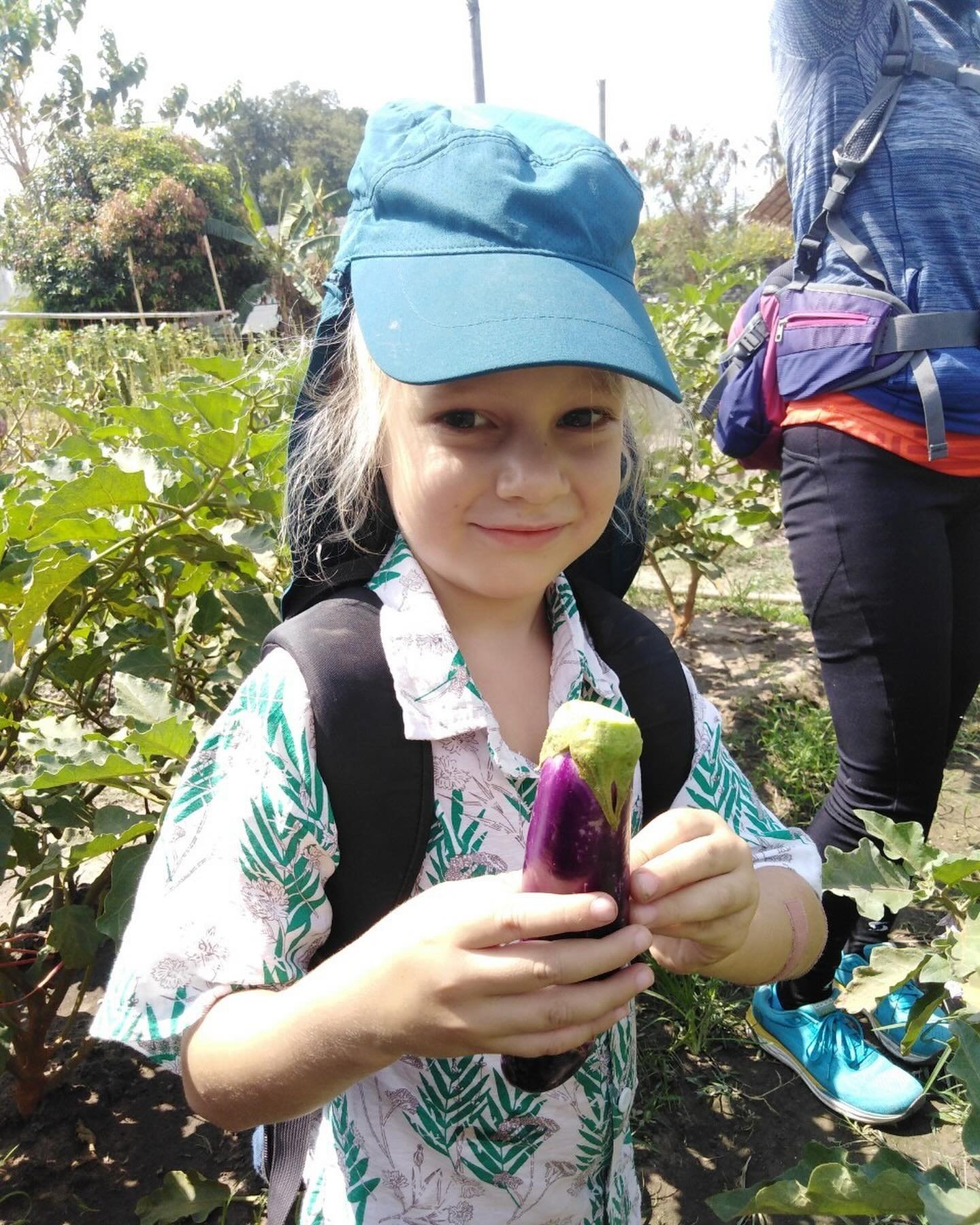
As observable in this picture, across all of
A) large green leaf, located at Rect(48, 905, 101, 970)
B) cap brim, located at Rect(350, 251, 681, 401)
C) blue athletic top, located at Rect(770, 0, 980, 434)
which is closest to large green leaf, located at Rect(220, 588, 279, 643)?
large green leaf, located at Rect(48, 905, 101, 970)

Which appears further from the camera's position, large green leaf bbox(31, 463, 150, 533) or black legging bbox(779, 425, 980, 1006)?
black legging bbox(779, 425, 980, 1006)

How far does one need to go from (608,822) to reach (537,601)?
0.48 metres

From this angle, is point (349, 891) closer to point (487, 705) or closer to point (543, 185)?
point (487, 705)

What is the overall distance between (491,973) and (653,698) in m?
0.46

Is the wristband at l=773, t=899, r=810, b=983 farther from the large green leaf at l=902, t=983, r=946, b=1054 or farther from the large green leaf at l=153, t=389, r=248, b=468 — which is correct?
the large green leaf at l=153, t=389, r=248, b=468

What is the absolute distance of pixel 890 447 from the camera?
1.54 meters

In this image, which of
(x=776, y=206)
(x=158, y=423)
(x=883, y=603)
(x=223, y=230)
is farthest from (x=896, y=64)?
(x=223, y=230)

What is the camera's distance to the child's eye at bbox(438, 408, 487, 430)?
2.92 feet

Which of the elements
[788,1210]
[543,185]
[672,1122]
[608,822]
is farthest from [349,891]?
[672,1122]

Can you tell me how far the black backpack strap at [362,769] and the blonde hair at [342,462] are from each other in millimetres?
166

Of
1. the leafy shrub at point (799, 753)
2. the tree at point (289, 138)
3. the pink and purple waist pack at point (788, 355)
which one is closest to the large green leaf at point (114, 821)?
the pink and purple waist pack at point (788, 355)

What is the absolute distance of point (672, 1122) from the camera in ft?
5.81

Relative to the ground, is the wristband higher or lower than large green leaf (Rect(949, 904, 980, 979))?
lower

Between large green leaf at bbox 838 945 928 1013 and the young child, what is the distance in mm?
72
